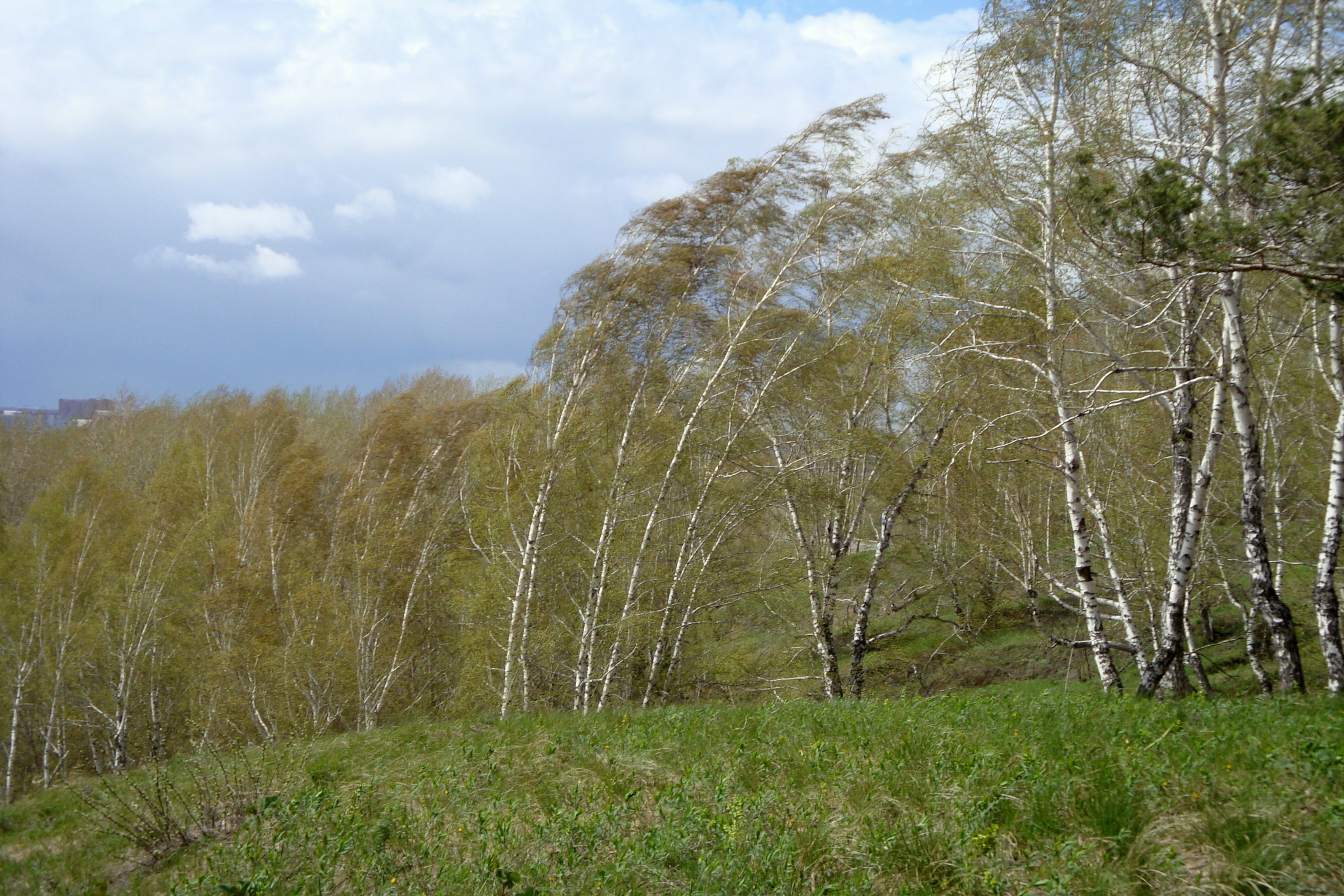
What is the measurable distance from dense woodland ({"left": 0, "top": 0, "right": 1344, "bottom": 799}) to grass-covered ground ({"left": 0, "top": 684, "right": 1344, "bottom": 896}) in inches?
122

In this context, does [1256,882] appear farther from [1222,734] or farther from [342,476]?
[342,476]

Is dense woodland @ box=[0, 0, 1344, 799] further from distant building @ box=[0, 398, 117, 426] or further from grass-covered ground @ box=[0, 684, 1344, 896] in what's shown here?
distant building @ box=[0, 398, 117, 426]

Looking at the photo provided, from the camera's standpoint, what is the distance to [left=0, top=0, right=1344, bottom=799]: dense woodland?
765 cm

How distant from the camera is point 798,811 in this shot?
416cm

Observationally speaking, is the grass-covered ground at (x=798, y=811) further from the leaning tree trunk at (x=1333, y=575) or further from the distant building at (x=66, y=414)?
the distant building at (x=66, y=414)

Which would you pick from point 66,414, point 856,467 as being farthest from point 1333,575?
point 66,414

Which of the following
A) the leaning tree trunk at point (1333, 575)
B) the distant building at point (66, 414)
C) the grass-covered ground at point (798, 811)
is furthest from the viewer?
the distant building at point (66, 414)

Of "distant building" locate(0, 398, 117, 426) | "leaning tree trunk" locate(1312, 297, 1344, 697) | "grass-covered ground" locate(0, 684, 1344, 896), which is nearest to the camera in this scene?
"grass-covered ground" locate(0, 684, 1344, 896)

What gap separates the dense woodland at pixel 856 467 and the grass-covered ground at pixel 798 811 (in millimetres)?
3094

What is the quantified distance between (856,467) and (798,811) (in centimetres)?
1254

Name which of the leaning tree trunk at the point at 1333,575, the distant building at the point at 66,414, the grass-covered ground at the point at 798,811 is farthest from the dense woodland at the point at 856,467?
the distant building at the point at 66,414

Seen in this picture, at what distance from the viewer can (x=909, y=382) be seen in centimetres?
1403

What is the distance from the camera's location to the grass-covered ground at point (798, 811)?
3.48 m

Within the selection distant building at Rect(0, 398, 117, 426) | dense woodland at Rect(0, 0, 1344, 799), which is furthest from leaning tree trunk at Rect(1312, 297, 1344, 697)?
distant building at Rect(0, 398, 117, 426)
